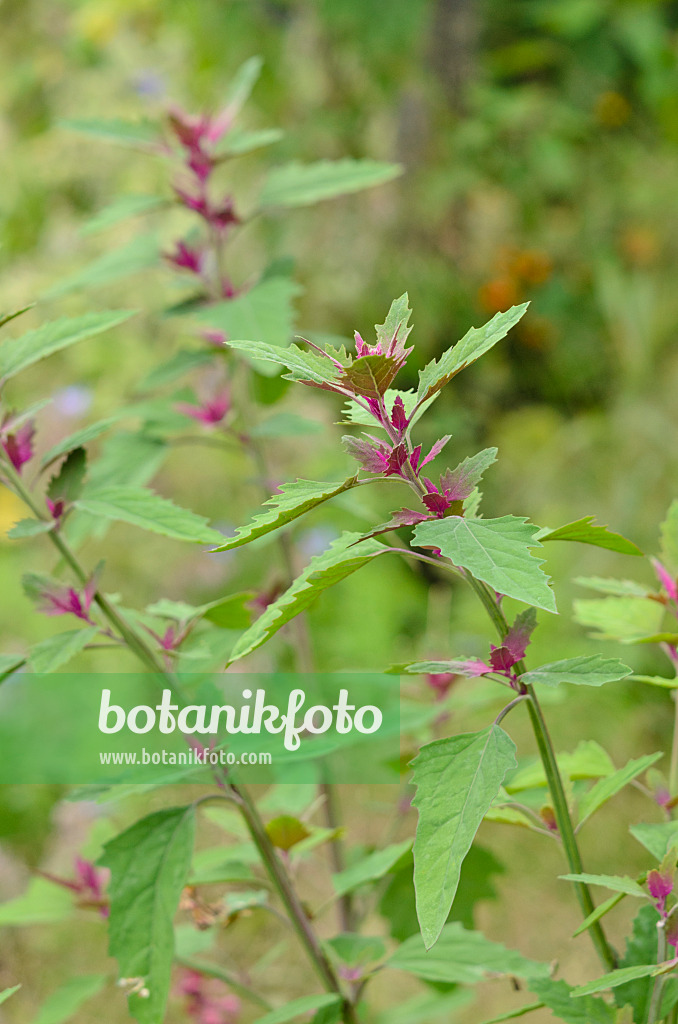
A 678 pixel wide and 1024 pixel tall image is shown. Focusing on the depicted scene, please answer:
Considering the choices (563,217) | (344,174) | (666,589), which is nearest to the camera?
(666,589)

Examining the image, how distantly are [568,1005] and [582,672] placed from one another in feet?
0.49

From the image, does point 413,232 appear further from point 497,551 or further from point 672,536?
point 497,551

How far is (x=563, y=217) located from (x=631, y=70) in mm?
407

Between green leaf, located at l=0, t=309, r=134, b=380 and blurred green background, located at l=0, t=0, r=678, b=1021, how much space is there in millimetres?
1053

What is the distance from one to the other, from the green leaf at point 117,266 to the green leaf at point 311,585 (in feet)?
1.07

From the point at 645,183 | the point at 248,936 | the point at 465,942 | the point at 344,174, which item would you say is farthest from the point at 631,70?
the point at 465,942

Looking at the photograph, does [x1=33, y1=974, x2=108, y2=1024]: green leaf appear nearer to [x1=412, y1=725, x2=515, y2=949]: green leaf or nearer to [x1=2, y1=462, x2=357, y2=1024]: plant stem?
[x1=2, y1=462, x2=357, y2=1024]: plant stem

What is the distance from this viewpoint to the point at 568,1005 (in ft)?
1.15

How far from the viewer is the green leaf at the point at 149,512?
368 mm

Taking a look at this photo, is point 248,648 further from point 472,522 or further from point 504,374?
point 504,374

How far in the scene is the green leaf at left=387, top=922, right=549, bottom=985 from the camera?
400 mm

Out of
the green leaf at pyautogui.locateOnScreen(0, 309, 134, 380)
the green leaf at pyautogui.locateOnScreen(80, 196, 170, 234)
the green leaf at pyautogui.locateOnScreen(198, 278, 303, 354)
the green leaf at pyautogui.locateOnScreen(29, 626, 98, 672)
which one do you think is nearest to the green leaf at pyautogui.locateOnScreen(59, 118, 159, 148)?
the green leaf at pyautogui.locateOnScreen(80, 196, 170, 234)

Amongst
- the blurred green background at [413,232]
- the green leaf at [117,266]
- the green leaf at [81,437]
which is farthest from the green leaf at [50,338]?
the blurred green background at [413,232]

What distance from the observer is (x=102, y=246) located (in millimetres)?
1805
